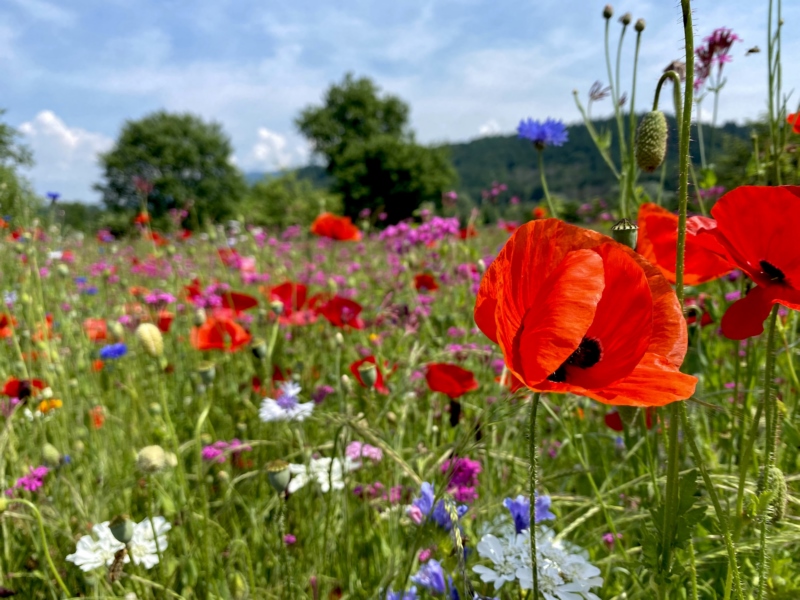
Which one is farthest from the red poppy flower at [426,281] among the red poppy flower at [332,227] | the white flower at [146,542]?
the white flower at [146,542]

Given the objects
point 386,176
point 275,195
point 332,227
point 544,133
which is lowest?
point 332,227

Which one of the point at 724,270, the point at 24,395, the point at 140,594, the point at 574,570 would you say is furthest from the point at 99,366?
the point at 724,270

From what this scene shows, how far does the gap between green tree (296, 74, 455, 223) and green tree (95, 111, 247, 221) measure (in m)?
7.14

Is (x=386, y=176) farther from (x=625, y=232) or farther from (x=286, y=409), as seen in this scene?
(x=625, y=232)

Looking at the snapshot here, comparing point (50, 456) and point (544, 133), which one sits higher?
point (544, 133)

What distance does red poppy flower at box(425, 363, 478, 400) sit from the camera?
120cm

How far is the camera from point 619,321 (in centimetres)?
59

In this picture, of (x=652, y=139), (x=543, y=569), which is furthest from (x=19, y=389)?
(x=652, y=139)

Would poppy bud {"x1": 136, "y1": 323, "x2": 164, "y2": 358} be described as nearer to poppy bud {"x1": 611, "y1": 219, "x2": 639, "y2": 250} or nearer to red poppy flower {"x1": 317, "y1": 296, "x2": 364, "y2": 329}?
red poppy flower {"x1": 317, "y1": 296, "x2": 364, "y2": 329}

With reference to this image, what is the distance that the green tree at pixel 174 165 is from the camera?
28.6 meters

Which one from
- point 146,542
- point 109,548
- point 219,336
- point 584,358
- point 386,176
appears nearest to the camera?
point 584,358

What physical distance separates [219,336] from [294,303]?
12.4 inches

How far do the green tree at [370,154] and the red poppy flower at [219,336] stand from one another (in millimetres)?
30413

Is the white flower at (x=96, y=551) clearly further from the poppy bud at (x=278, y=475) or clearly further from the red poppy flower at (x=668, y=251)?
the red poppy flower at (x=668, y=251)
